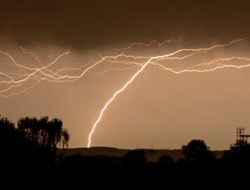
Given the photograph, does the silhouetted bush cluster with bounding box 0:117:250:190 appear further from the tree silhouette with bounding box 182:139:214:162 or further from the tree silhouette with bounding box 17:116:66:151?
the tree silhouette with bounding box 182:139:214:162

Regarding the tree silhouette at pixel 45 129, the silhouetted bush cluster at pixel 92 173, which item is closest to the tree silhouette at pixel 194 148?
the tree silhouette at pixel 45 129

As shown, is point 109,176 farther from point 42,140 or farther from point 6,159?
point 42,140

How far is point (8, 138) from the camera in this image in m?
54.0

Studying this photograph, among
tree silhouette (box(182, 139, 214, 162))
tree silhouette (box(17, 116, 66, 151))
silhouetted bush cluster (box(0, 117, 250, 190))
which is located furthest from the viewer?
tree silhouette (box(182, 139, 214, 162))

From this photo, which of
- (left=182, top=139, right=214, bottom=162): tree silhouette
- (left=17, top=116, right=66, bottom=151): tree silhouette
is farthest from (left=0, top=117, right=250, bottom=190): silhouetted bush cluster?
(left=182, top=139, right=214, bottom=162): tree silhouette

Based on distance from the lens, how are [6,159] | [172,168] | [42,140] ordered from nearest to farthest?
[6,159], [172,168], [42,140]

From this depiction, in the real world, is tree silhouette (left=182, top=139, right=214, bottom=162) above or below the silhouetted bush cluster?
above

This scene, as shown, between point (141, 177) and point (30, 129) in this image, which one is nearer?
point (141, 177)

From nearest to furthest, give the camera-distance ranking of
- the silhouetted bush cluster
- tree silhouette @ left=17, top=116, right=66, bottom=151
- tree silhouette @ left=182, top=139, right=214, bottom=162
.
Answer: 1. the silhouetted bush cluster
2. tree silhouette @ left=17, top=116, right=66, bottom=151
3. tree silhouette @ left=182, top=139, right=214, bottom=162

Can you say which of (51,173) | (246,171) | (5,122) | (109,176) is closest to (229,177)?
(246,171)

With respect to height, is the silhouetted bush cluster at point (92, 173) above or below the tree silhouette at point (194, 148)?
below

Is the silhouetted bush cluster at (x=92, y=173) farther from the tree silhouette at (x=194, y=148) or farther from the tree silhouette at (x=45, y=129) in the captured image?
the tree silhouette at (x=194, y=148)

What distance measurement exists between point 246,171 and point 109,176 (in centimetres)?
946

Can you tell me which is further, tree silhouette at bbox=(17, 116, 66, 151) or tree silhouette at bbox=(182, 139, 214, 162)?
tree silhouette at bbox=(182, 139, 214, 162)
